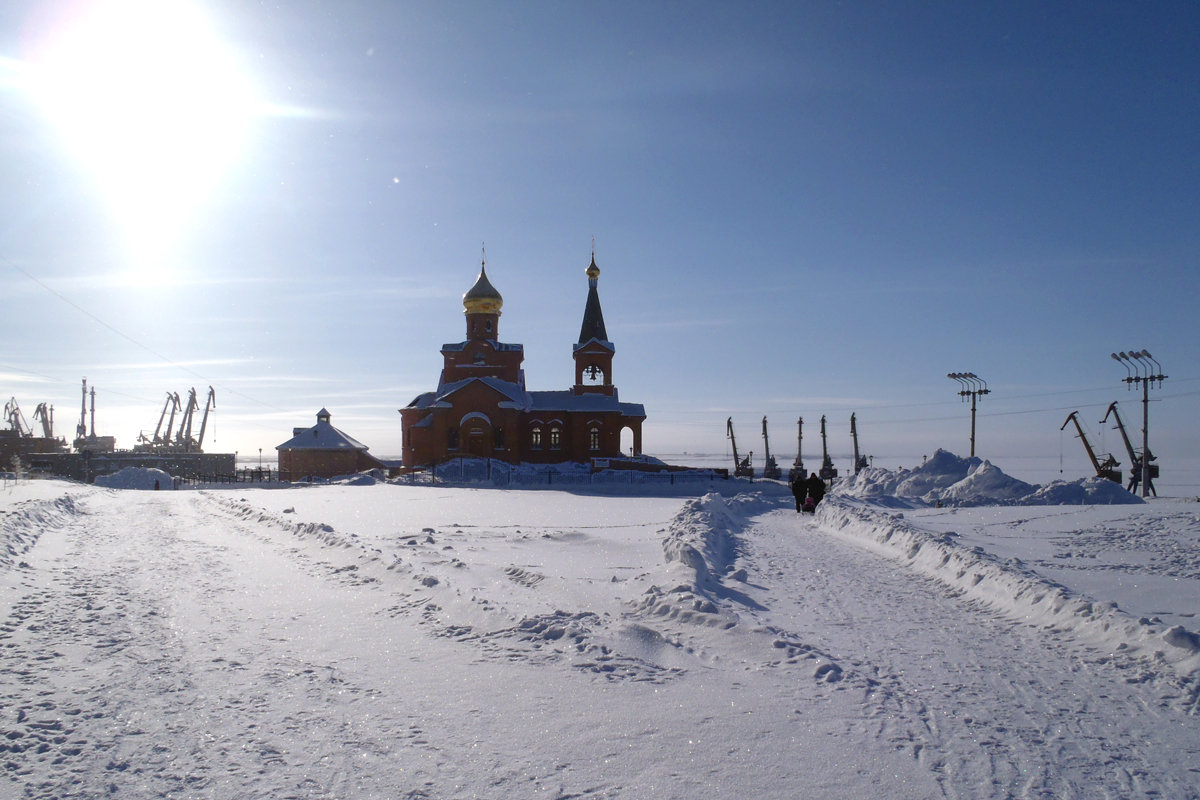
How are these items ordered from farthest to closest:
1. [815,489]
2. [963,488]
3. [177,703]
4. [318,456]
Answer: [318,456], [963,488], [815,489], [177,703]

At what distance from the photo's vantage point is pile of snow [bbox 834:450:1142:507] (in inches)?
1005

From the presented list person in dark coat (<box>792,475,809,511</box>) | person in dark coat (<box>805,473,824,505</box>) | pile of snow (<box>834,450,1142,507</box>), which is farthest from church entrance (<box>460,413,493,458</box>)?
person in dark coat (<box>805,473,824,505</box>)

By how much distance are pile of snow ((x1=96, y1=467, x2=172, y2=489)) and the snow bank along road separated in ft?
119

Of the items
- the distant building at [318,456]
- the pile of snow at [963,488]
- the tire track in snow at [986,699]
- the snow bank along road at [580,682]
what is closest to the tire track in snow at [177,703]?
the snow bank along road at [580,682]

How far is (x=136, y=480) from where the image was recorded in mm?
44031

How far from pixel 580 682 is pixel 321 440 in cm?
5054

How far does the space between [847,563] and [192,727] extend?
9.78 metres

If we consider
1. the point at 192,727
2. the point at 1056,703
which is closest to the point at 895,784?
the point at 1056,703

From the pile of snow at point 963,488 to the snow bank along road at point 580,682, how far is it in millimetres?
17036

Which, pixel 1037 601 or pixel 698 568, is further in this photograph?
pixel 698 568

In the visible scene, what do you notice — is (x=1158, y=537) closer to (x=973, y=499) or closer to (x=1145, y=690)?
(x=1145, y=690)

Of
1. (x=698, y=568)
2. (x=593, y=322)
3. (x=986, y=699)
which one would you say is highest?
(x=593, y=322)

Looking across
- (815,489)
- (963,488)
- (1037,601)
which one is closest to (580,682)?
(1037,601)

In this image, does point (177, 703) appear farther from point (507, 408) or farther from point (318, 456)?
point (318, 456)
